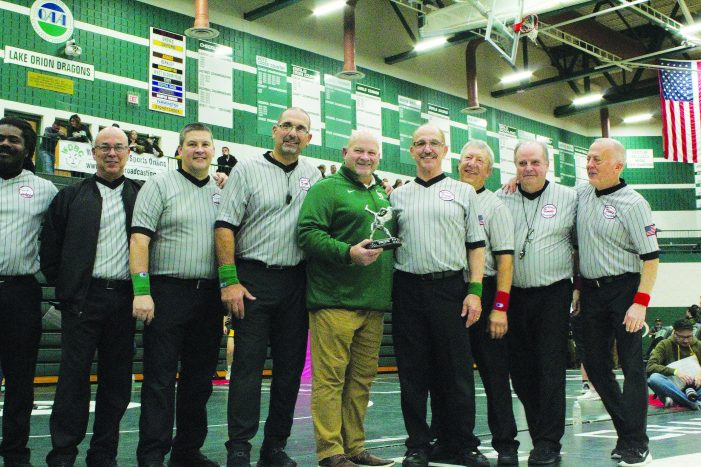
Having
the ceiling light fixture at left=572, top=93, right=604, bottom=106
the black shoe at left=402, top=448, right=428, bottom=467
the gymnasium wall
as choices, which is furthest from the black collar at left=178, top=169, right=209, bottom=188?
the ceiling light fixture at left=572, top=93, right=604, bottom=106

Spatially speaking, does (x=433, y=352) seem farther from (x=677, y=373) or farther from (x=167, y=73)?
(x=167, y=73)

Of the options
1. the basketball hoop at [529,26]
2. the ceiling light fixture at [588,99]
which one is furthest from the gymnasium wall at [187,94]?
the basketball hoop at [529,26]

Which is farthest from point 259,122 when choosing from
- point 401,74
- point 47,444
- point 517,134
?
point 47,444

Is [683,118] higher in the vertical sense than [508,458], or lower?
higher

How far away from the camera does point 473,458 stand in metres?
4.16

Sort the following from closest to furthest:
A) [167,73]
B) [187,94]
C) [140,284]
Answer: [140,284] < [167,73] < [187,94]

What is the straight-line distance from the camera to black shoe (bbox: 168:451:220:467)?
416 centimetres

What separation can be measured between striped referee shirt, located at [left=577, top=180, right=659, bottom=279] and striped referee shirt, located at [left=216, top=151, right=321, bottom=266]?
6.15ft

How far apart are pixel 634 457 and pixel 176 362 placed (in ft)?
9.17

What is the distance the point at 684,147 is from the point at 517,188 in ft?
49.9

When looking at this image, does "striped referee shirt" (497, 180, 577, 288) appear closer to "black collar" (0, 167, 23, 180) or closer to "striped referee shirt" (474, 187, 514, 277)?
"striped referee shirt" (474, 187, 514, 277)

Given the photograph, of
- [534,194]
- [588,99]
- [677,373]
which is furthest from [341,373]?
[588,99]

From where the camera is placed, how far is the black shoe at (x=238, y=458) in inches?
151

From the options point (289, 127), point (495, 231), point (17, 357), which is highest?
Answer: point (289, 127)
